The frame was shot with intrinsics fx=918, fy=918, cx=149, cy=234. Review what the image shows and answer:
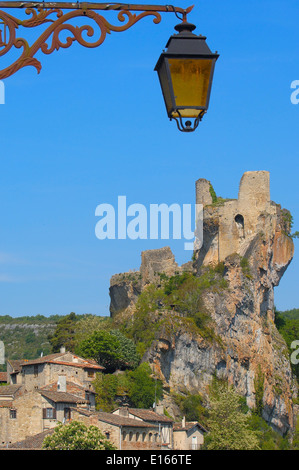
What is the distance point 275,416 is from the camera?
7875cm

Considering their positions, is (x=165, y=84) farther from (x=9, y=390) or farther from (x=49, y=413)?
(x=9, y=390)

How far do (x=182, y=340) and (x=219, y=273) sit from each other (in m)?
7.94

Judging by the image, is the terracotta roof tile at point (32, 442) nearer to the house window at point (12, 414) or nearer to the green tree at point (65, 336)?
the house window at point (12, 414)

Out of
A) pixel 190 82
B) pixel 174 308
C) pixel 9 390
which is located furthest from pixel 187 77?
pixel 174 308

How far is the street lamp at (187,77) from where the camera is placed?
26.5ft

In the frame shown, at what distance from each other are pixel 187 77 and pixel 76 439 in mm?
42153

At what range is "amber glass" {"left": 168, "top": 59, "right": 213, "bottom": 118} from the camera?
8.06m

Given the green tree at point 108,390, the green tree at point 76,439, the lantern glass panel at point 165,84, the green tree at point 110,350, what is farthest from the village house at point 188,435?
the lantern glass panel at point 165,84

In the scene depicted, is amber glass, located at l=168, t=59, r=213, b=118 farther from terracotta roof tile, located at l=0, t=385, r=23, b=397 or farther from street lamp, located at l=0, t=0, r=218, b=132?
terracotta roof tile, located at l=0, t=385, r=23, b=397

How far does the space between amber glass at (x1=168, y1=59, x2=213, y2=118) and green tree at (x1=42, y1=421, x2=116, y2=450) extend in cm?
4103

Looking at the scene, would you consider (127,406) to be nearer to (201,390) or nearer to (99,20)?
(201,390)
